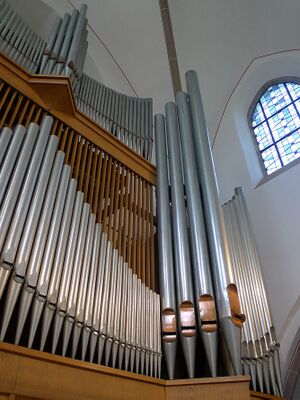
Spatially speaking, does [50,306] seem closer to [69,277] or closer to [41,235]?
[69,277]

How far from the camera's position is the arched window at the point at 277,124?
6562 mm

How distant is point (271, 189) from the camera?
6.20 metres

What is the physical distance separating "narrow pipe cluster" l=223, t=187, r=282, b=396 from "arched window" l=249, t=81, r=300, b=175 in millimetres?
2020

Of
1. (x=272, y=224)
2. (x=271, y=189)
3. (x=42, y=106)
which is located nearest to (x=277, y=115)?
(x=271, y=189)

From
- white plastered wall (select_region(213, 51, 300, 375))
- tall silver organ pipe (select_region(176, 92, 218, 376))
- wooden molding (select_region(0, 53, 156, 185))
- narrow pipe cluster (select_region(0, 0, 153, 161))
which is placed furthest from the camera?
white plastered wall (select_region(213, 51, 300, 375))

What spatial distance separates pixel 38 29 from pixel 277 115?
4174 millimetres

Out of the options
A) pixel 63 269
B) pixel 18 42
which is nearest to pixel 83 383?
pixel 63 269

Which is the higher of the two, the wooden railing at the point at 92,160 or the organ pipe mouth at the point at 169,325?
the wooden railing at the point at 92,160

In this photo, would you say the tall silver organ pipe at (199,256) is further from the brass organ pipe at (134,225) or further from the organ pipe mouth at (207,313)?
the brass organ pipe at (134,225)

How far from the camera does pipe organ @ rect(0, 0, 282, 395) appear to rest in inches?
98.7

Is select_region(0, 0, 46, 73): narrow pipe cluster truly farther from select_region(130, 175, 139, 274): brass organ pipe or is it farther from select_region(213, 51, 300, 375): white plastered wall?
select_region(213, 51, 300, 375): white plastered wall

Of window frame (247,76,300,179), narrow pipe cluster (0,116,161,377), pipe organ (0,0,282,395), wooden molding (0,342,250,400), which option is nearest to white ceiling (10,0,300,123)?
window frame (247,76,300,179)

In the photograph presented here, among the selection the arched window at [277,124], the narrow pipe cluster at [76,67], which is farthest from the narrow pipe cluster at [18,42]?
the arched window at [277,124]

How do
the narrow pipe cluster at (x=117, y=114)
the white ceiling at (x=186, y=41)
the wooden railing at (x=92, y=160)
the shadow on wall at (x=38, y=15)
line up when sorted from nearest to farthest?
the wooden railing at (x=92, y=160), the narrow pipe cluster at (x=117, y=114), the shadow on wall at (x=38, y=15), the white ceiling at (x=186, y=41)
